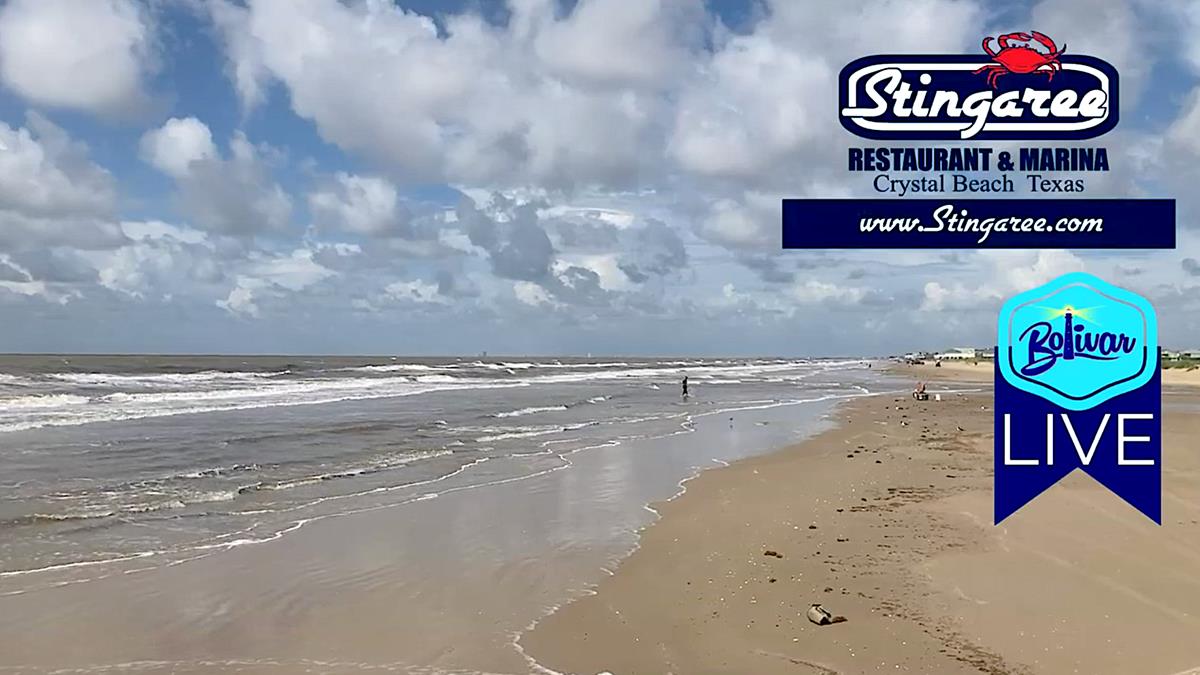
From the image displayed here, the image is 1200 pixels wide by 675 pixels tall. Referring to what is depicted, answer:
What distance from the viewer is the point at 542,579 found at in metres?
8.66

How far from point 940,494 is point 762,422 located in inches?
574

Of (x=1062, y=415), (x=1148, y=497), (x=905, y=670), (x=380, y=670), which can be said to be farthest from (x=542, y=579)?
(x=1148, y=497)

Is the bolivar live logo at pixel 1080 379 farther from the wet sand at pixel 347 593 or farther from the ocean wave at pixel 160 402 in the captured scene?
the ocean wave at pixel 160 402

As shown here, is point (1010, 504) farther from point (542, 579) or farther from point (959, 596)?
point (542, 579)

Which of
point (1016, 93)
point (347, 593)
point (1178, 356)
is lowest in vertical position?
point (347, 593)

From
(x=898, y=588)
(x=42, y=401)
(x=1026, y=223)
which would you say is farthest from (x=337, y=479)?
(x=42, y=401)

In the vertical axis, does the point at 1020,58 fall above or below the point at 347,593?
above

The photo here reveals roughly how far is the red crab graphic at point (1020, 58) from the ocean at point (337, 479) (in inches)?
304

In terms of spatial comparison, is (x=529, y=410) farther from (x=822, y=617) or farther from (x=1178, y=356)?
(x=1178, y=356)

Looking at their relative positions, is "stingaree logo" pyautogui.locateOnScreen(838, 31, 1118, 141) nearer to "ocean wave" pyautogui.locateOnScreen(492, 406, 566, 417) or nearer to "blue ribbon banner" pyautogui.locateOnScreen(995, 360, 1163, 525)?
"blue ribbon banner" pyautogui.locateOnScreen(995, 360, 1163, 525)

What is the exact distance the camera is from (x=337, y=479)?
49.4 ft

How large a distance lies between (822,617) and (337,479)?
10352mm

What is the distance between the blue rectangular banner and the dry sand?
352 cm

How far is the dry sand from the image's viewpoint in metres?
6.34
